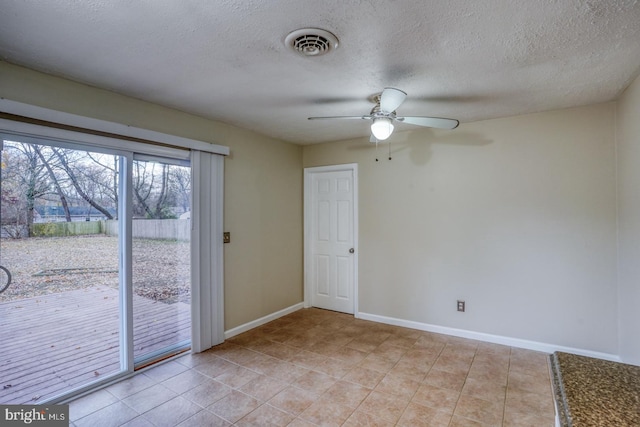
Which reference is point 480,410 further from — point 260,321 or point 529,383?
point 260,321

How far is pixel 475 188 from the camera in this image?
348cm

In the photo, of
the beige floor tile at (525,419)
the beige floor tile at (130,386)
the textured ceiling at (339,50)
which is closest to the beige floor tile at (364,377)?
the beige floor tile at (525,419)

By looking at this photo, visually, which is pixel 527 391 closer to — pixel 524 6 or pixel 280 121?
pixel 524 6

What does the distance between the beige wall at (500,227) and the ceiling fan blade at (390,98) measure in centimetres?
170

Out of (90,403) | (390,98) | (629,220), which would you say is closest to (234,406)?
(90,403)

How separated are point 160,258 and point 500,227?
141 inches

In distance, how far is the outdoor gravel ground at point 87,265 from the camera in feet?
7.08

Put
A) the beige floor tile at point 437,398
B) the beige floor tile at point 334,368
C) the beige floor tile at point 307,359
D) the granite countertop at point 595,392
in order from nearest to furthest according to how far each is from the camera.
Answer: the granite countertop at point 595,392
the beige floor tile at point 437,398
the beige floor tile at point 334,368
the beige floor tile at point 307,359

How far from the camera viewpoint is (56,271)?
7.67 feet

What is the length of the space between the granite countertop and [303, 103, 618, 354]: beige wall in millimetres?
2644

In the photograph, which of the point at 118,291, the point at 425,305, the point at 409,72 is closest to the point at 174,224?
the point at 118,291

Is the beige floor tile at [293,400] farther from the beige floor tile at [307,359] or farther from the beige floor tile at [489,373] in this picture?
the beige floor tile at [489,373]

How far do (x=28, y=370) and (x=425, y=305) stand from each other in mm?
3774
